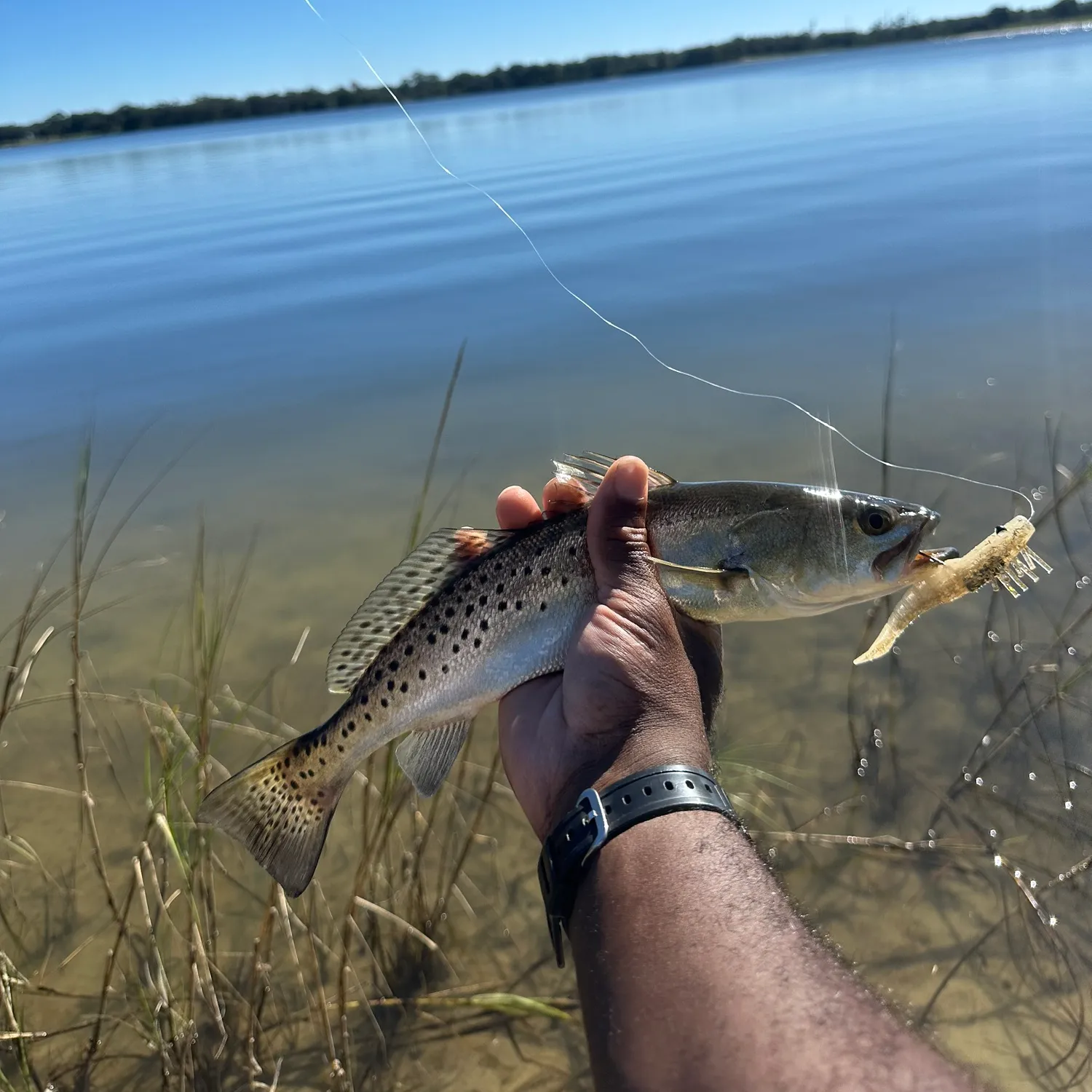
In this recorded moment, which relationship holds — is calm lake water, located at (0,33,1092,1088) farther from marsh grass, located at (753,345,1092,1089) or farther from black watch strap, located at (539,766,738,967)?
black watch strap, located at (539,766,738,967)

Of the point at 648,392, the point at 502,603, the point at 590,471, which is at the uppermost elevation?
the point at 590,471

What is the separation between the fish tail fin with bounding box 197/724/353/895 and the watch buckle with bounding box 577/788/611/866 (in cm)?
110

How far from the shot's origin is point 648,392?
8.98 m

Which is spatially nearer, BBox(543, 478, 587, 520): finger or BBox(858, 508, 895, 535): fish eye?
BBox(858, 508, 895, 535): fish eye

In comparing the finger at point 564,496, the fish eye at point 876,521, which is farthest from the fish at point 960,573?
the finger at point 564,496

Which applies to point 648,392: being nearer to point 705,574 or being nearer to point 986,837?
point 986,837

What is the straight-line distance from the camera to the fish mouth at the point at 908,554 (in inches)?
110

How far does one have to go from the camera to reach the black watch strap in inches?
90.9

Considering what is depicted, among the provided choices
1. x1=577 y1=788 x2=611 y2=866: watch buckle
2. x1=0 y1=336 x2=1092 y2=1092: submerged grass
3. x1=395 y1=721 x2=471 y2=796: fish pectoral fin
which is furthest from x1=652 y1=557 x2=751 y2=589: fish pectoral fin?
x1=0 y1=336 x2=1092 y2=1092: submerged grass

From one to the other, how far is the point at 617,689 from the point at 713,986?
987mm

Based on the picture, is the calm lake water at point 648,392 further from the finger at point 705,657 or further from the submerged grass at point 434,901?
the finger at point 705,657

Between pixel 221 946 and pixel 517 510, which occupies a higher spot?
pixel 517 510

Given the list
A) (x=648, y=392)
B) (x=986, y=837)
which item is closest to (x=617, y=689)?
(x=986, y=837)

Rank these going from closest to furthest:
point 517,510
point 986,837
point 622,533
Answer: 1. point 622,533
2. point 517,510
3. point 986,837
